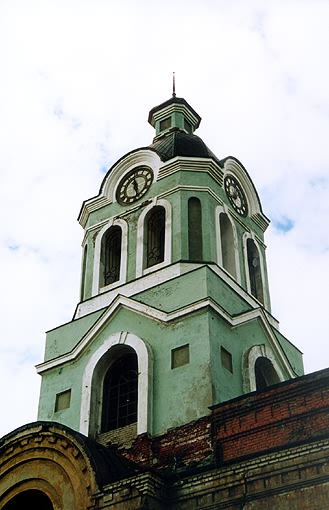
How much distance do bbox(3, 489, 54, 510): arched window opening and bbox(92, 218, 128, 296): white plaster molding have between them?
6.86m

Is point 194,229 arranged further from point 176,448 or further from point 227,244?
point 176,448

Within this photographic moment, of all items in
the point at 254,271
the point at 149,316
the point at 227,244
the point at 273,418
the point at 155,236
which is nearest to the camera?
the point at 273,418

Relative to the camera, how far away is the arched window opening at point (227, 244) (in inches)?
924

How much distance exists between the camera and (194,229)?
22875 mm

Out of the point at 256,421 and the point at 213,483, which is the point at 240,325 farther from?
the point at 213,483

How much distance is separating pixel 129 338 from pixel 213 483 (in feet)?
19.2

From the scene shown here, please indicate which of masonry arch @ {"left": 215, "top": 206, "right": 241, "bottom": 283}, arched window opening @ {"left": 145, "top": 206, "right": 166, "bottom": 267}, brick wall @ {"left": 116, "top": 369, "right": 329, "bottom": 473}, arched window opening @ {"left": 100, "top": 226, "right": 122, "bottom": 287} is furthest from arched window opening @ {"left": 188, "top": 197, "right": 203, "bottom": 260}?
brick wall @ {"left": 116, "top": 369, "right": 329, "bottom": 473}

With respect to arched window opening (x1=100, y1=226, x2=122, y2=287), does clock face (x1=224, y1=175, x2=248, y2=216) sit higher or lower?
higher

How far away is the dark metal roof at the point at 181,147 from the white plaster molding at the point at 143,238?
180 centimetres

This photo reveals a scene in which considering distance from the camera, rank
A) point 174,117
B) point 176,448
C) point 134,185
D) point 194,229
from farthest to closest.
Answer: point 174,117 < point 134,185 < point 194,229 < point 176,448

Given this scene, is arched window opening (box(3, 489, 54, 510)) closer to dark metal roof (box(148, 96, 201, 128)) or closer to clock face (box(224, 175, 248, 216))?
clock face (box(224, 175, 248, 216))

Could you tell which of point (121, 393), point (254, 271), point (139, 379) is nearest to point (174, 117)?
point (254, 271)

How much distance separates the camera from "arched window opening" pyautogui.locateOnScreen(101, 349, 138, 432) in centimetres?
2002

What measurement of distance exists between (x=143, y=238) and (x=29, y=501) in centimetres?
828
